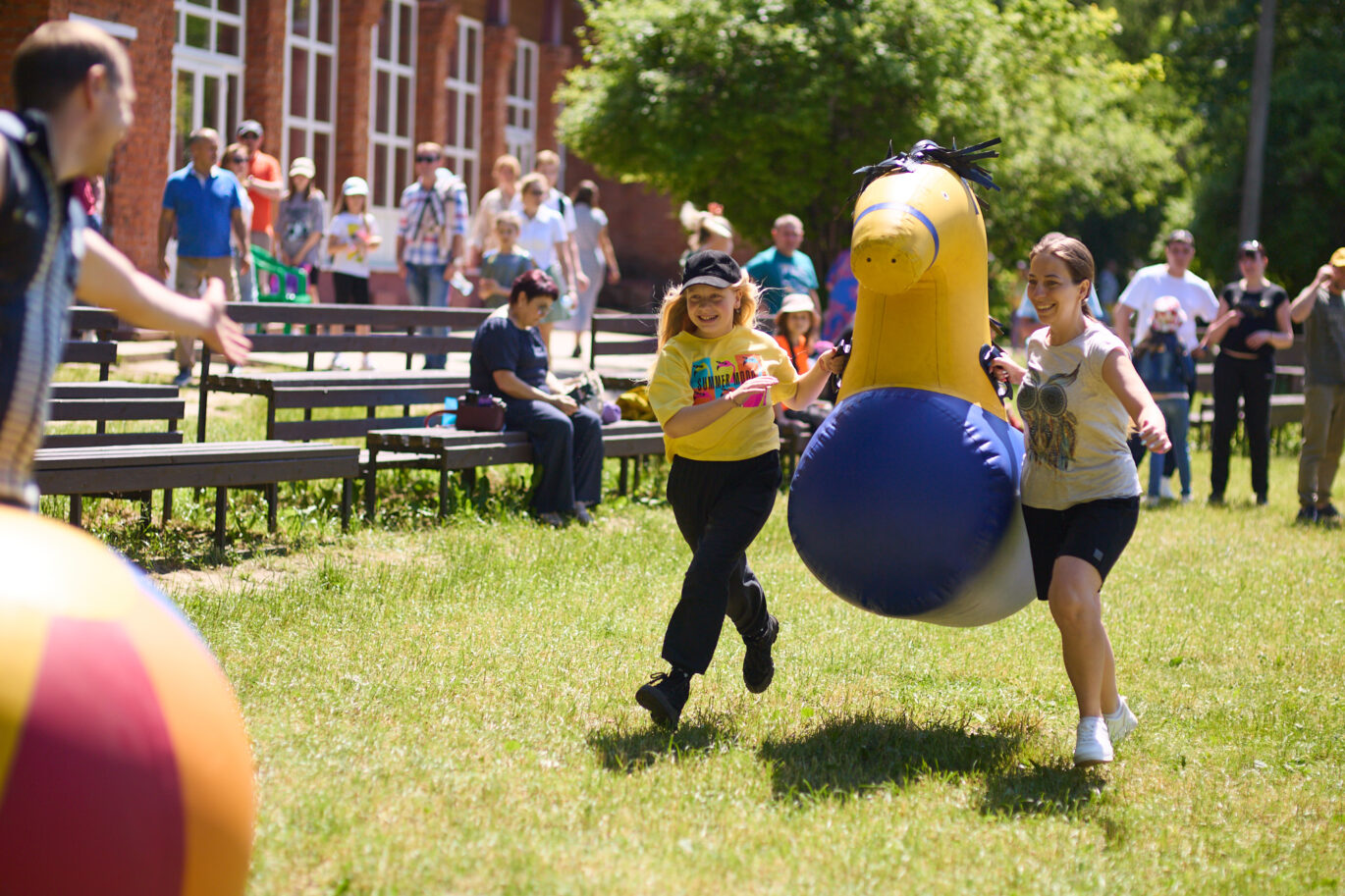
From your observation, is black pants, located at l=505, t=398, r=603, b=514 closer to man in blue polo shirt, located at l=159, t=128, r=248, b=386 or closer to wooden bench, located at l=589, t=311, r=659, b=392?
wooden bench, located at l=589, t=311, r=659, b=392

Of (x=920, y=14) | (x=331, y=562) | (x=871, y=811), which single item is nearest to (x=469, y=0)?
(x=920, y=14)

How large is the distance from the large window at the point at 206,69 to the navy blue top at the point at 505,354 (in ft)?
29.3

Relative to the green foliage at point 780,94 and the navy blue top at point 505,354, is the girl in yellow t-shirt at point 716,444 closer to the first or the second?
the navy blue top at point 505,354

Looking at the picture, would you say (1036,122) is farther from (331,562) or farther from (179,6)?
(331,562)

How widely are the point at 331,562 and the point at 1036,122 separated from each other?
14528 millimetres

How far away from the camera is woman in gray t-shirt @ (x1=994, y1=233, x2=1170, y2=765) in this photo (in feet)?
16.2

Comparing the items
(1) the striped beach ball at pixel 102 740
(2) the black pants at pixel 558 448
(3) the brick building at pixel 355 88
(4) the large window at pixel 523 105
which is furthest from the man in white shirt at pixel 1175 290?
(4) the large window at pixel 523 105

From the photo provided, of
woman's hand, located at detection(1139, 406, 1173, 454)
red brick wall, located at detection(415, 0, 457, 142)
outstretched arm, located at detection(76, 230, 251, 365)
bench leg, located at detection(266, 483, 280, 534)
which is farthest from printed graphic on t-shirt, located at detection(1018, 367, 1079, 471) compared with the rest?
red brick wall, located at detection(415, 0, 457, 142)

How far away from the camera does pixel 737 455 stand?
5414mm

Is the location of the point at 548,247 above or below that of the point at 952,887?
above

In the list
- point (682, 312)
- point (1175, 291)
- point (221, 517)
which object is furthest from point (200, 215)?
point (1175, 291)

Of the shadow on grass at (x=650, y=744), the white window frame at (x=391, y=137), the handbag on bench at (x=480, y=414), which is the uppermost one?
the white window frame at (x=391, y=137)

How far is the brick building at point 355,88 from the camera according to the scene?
51.5 ft

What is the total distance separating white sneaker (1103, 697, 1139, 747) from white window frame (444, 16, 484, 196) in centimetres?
1967
